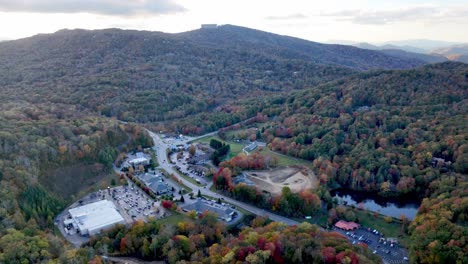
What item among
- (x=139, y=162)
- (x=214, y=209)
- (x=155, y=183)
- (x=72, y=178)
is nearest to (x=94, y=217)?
(x=155, y=183)

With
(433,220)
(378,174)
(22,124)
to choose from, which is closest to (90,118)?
(22,124)

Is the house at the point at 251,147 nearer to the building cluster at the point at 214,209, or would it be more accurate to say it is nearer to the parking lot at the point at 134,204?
the building cluster at the point at 214,209

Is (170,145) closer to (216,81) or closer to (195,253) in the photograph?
(195,253)

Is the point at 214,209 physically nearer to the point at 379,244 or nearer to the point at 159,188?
the point at 159,188

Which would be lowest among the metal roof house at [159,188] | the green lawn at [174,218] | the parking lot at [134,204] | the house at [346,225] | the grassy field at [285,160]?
the parking lot at [134,204]

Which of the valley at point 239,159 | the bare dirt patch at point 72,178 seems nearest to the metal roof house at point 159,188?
the valley at point 239,159

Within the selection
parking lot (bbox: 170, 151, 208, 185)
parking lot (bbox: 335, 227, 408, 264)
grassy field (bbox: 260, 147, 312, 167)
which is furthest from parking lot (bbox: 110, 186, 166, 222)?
grassy field (bbox: 260, 147, 312, 167)

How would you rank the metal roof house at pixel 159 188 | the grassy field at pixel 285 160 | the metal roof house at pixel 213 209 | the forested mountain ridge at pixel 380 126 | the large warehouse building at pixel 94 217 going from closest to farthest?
the large warehouse building at pixel 94 217
the metal roof house at pixel 213 209
the metal roof house at pixel 159 188
the forested mountain ridge at pixel 380 126
the grassy field at pixel 285 160
